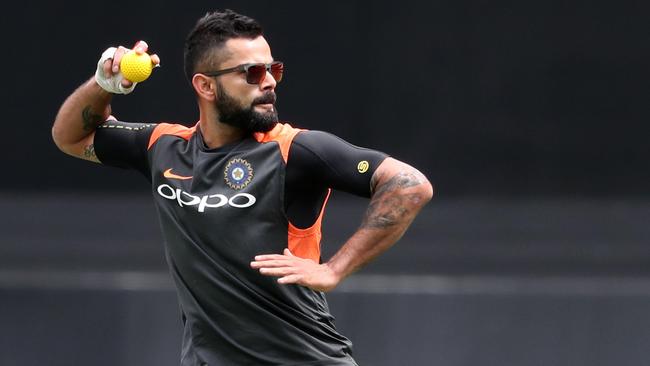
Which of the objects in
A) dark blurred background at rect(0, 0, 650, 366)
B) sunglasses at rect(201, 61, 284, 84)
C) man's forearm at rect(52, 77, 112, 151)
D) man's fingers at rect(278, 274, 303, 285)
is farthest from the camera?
dark blurred background at rect(0, 0, 650, 366)

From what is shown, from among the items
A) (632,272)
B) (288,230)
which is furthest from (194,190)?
(632,272)

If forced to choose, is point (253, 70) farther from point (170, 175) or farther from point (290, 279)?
point (290, 279)

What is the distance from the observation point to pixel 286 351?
354 centimetres

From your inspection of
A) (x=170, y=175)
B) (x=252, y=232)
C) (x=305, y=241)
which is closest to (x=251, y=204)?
(x=252, y=232)

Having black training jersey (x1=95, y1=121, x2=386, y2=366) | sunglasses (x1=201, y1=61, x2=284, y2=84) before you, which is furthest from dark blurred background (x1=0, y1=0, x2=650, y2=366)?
sunglasses (x1=201, y1=61, x2=284, y2=84)

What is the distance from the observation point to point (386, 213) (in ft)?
11.2

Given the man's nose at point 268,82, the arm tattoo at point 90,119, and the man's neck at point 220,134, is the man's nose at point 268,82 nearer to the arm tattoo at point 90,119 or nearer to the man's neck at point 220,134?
the man's neck at point 220,134

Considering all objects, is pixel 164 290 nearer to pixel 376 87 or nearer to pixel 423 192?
pixel 376 87

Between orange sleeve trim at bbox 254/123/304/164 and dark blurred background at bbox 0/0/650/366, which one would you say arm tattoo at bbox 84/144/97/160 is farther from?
dark blurred background at bbox 0/0/650/366

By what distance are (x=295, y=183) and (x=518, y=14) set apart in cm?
295

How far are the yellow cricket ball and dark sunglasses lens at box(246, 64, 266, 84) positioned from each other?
33 cm

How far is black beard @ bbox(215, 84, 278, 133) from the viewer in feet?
11.5

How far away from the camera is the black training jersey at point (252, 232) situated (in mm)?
3465

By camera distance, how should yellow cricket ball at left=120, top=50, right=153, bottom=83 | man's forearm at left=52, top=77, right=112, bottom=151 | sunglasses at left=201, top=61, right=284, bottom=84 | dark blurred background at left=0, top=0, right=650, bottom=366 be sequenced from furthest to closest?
dark blurred background at left=0, top=0, right=650, bottom=366
man's forearm at left=52, top=77, right=112, bottom=151
yellow cricket ball at left=120, top=50, right=153, bottom=83
sunglasses at left=201, top=61, right=284, bottom=84
